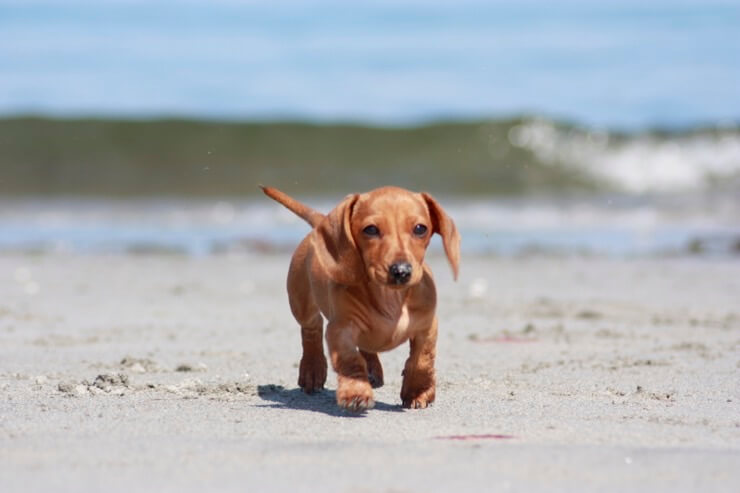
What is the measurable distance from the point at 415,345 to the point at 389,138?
83.7 ft

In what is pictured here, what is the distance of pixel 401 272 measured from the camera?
4.44m

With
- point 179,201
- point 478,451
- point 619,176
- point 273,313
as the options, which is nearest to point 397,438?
point 478,451

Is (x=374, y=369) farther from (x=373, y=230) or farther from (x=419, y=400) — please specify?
(x=373, y=230)

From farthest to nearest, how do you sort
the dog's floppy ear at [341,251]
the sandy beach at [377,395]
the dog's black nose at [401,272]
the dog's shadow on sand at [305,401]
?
1. the dog's shadow on sand at [305,401]
2. the dog's floppy ear at [341,251]
3. the dog's black nose at [401,272]
4. the sandy beach at [377,395]

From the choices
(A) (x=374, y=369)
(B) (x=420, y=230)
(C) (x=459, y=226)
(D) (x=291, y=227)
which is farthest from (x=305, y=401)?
(C) (x=459, y=226)

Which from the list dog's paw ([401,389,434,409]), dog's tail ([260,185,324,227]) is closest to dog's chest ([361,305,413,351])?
dog's paw ([401,389,434,409])

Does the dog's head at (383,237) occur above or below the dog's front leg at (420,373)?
above

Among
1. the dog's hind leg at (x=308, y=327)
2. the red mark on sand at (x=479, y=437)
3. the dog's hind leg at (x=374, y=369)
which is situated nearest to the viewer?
the red mark on sand at (x=479, y=437)

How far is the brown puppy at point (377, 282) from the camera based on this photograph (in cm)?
462

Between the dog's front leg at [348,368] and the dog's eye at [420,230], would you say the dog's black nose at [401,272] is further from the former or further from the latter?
the dog's front leg at [348,368]

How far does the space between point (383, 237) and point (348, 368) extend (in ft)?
1.83

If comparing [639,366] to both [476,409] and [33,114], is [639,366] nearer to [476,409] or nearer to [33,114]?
[476,409]

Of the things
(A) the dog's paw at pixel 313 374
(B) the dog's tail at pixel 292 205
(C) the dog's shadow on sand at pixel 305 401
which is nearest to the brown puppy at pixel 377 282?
(C) the dog's shadow on sand at pixel 305 401

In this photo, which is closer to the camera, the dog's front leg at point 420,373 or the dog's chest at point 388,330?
the dog's chest at point 388,330
